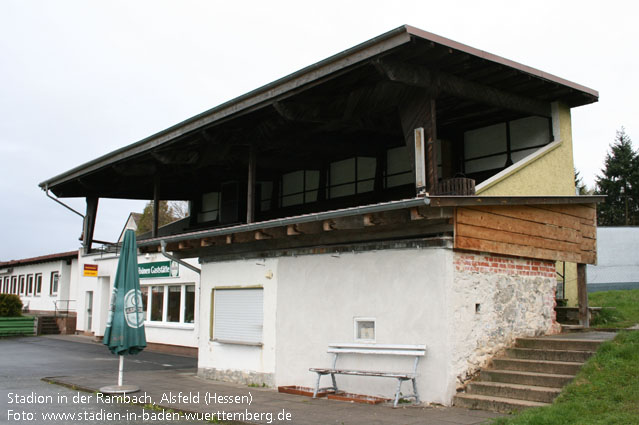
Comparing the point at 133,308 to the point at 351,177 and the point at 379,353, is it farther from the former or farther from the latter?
the point at 351,177

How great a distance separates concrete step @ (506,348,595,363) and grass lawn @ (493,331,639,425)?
23 centimetres

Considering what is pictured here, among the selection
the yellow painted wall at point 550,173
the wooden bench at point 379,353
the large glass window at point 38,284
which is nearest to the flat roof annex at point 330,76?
the yellow painted wall at point 550,173

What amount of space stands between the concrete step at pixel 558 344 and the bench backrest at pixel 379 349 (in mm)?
2010

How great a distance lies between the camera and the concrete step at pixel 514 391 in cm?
803

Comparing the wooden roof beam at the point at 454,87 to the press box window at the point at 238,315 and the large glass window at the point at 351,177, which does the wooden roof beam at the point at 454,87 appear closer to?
the large glass window at the point at 351,177

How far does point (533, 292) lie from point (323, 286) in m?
3.68

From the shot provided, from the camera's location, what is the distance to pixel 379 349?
9.51 m

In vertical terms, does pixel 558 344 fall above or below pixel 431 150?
below

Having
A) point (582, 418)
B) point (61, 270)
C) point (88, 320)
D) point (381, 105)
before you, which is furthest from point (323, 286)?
point (61, 270)

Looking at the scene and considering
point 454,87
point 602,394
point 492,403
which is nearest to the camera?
point 602,394

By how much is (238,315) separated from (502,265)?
17.9 ft

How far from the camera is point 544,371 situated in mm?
8836

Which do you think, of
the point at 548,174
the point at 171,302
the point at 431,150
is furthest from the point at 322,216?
the point at 171,302

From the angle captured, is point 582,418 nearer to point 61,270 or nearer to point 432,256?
point 432,256
